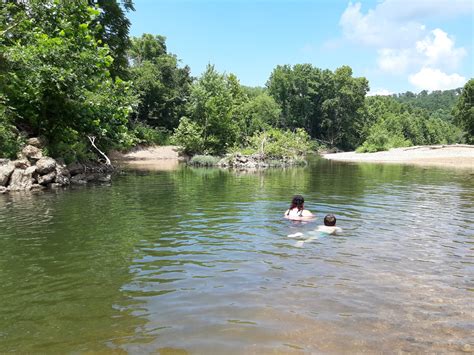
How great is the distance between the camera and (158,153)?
57281 mm

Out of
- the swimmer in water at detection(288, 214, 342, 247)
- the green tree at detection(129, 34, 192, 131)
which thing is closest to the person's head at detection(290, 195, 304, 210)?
the swimmer in water at detection(288, 214, 342, 247)

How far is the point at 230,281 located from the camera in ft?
23.6

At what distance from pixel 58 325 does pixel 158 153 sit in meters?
53.0

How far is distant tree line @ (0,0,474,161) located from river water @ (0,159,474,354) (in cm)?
938

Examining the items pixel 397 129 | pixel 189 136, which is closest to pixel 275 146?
pixel 189 136

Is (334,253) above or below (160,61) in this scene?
below

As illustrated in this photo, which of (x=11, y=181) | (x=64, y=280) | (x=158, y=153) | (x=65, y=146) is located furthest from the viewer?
(x=158, y=153)

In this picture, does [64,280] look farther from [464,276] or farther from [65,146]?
[65,146]

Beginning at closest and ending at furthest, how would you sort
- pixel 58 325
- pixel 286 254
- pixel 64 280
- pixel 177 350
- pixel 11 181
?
pixel 177 350, pixel 58 325, pixel 64 280, pixel 286 254, pixel 11 181

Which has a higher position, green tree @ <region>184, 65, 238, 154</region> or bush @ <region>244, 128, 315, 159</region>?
green tree @ <region>184, 65, 238, 154</region>

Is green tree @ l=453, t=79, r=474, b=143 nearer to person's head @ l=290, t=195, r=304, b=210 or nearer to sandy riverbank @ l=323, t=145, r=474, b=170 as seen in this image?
sandy riverbank @ l=323, t=145, r=474, b=170

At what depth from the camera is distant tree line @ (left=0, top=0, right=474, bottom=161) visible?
20.8 metres

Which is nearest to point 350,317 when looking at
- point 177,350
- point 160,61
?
point 177,350

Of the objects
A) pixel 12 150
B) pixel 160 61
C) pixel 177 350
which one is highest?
pixel 160 61
